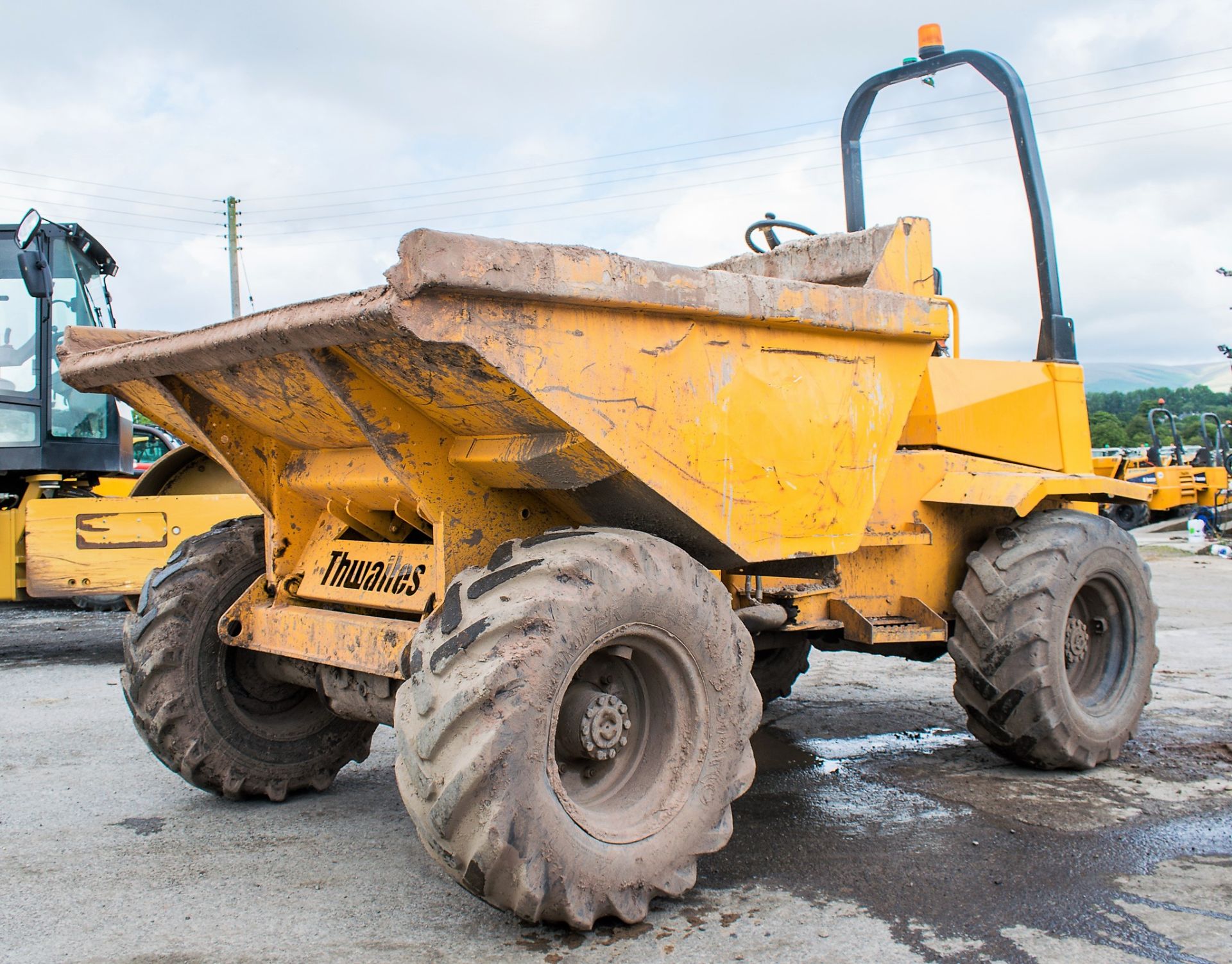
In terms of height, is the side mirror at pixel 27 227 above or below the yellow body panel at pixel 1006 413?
above

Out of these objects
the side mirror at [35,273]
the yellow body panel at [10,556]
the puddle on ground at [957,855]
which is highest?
the side mirror at [35,273]

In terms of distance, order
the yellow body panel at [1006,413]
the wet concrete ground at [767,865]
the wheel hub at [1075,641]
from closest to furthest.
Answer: the wet concrete ground at [767,865] → the wheel hub at [1075,641] → the yellow body panel at [1006,413]

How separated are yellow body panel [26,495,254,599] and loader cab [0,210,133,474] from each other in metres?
0.59

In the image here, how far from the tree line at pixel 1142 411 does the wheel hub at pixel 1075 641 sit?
2409 cm

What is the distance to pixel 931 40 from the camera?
4.98 meters

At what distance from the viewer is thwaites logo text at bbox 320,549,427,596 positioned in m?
3.47

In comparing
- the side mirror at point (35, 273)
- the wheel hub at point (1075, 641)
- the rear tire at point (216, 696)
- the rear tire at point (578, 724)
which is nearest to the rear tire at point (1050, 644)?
the wheel hub at point (1075, 641)

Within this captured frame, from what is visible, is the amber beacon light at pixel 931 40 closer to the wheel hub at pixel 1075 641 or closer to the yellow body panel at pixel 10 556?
the wheel hub at pixel 1075 641

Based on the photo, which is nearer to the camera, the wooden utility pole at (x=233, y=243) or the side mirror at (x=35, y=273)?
the side mirror at (x=35, y=273)

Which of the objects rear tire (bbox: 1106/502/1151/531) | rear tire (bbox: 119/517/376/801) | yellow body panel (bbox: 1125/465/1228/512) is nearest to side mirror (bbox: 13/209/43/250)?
rear tire (bbox: 119/517/376/801)

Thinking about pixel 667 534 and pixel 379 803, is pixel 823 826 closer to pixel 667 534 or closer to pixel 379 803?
pixel 667 534

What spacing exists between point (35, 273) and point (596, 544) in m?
6.50

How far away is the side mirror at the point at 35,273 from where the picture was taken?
7547mm

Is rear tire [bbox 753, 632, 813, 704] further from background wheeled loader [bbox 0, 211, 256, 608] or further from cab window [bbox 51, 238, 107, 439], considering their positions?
cab window [bbox 51, 238, 107, 439]
